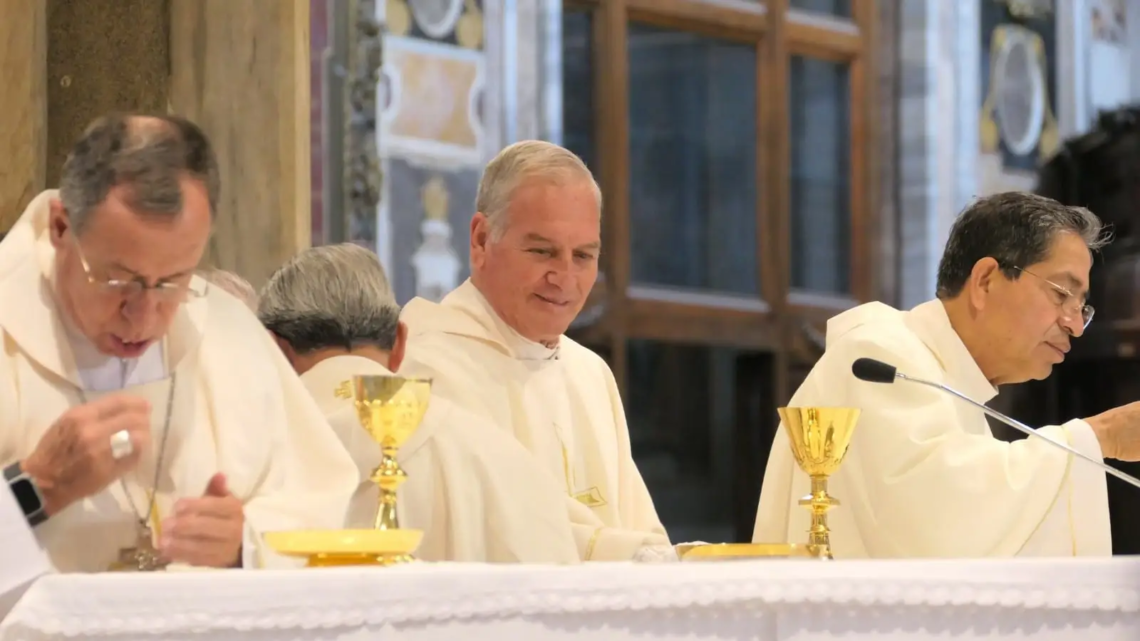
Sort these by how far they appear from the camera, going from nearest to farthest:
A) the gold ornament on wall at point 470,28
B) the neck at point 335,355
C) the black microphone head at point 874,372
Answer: the black microphone head at point 874,372
the neck at point 335,355
the gold ornament on wall at point 470,28

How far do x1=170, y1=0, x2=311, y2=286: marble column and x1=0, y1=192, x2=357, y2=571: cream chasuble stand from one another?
1682 millimetres

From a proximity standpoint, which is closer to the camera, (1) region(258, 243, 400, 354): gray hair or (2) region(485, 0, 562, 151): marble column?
(1) region(258, 243, 400, 354): gray hair

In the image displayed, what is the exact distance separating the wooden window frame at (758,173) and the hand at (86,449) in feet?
19.1

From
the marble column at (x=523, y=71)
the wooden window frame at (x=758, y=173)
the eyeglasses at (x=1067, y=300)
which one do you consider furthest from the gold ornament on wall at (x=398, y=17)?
the eyeglasses at (x=1067, y=300)

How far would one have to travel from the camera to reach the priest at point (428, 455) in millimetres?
3492

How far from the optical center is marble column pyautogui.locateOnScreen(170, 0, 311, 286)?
488cm

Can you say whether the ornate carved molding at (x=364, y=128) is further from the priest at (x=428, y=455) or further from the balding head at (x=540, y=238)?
the priest at (x=428, y=455)

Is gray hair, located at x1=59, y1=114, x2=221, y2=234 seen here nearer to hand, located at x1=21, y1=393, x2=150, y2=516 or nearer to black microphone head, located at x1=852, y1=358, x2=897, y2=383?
hand, located at x1=21, y1=393, x2=150, y2=516

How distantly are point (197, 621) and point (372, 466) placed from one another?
4.07ft

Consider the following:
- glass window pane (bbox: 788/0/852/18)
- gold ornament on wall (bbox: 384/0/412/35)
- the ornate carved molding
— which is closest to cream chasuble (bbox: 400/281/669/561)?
the ornate carved molding

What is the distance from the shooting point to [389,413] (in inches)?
113

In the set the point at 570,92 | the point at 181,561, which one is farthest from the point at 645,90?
the point at 181,561

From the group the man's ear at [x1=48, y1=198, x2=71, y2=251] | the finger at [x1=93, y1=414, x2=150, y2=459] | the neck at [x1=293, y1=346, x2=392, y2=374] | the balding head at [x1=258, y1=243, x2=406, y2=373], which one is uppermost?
the man's ear at [x1=48, y1=198, x2=71, y2=251]

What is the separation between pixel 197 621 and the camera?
2.28 metres
